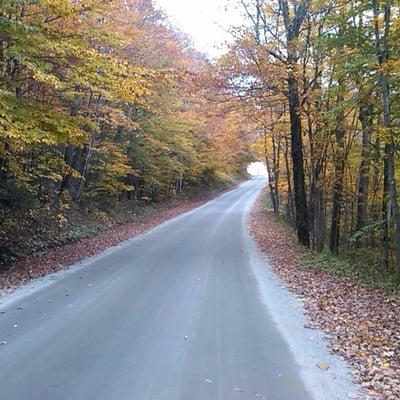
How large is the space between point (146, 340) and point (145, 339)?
43 millimetres

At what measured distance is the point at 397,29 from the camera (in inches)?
381

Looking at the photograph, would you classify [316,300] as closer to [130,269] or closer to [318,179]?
[130,269]

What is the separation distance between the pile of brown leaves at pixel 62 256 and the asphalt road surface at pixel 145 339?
0.75 m

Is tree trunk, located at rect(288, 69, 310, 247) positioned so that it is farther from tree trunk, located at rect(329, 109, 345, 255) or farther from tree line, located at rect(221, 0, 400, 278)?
tree trunk, located at rect(329, 109, 345, 255)

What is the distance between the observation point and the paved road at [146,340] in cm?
480

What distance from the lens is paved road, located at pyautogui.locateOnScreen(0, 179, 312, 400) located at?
15.7 feet

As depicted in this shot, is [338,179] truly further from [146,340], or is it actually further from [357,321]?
[146,340]

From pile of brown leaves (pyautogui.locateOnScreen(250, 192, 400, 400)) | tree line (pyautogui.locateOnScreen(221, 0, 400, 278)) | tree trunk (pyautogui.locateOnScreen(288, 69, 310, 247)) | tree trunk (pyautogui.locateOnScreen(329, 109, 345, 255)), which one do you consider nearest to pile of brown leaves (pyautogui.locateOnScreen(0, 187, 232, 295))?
pile of brown leaves (pyautogui.locateOnScreen(250, 192, 400, 400))

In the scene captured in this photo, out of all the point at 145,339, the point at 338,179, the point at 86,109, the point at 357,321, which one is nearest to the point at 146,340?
the point at 145,339

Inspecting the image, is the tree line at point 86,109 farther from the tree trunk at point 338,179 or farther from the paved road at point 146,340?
the tree trunk at point 338,179

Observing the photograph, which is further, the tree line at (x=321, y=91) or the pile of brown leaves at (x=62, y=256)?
the tree line at (x=321, y=91)

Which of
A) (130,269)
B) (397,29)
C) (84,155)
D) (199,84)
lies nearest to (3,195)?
(130,269)

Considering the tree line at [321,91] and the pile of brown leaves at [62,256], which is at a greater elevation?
the tree line at [321,91]

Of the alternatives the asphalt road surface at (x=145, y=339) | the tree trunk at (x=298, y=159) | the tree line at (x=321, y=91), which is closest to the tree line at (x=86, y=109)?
the tree line at (x=321, y=91)
